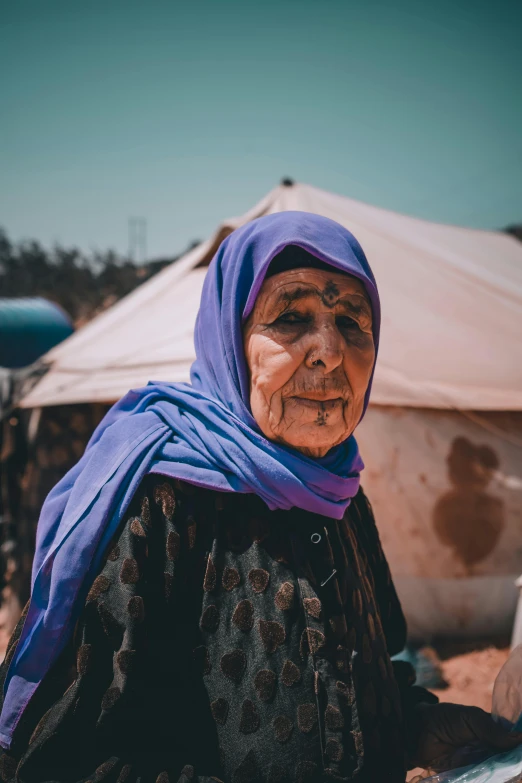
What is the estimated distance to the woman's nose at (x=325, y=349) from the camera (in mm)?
813

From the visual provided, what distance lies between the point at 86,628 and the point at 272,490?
1.08 ft

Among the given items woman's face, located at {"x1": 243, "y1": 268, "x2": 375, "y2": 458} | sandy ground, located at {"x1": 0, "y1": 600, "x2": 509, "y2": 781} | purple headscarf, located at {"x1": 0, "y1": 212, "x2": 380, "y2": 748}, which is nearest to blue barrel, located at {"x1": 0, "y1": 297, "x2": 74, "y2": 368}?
sandy ground, located at {"x1": 0, "y1": 600, "x2": 509, "y2": 781}

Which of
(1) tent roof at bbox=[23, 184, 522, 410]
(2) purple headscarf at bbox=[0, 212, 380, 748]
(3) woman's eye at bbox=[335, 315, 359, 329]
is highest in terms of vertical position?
(1) tent roof at bbox=[23, 184, 522, 410]

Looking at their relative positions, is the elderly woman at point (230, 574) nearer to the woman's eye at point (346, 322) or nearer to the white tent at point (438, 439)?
the woman's eye at point (346, 322)

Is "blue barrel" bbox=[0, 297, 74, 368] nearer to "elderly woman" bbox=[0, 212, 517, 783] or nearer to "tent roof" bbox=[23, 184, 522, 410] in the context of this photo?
"tent roof" bbox=[23, 184, 522, 410]

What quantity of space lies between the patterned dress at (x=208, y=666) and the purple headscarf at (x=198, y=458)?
3 cm

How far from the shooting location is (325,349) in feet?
2.67

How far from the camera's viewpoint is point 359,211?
3.56 meters

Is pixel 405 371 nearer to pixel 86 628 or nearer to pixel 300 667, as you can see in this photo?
pixel 300 667

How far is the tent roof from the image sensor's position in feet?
8.48

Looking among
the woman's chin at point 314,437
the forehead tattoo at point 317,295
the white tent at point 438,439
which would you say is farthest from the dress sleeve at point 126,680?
the white tent at point 438,439

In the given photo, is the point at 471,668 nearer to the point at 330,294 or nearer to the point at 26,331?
the point at 330,294

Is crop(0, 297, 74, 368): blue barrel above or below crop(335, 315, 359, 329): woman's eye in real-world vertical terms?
above

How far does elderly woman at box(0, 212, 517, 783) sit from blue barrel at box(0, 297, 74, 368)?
5135 millimetres
